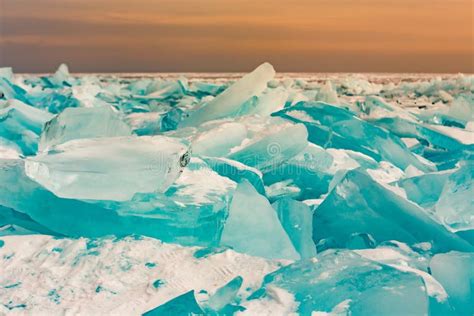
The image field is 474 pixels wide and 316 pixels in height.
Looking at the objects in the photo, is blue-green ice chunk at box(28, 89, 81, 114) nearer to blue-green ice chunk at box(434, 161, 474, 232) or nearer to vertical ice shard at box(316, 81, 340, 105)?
vertical ice shard at box(316, 81, 340, 105)

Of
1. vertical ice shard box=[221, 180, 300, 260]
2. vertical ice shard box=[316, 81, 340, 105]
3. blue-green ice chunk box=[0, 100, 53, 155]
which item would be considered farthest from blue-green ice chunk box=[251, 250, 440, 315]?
vertical ice shard box=[316, 81, 340, 105]

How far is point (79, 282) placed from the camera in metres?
1.03

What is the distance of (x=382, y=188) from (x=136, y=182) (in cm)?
55

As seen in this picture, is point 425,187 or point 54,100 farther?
point 54,100

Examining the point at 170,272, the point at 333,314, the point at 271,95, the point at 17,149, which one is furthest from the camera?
the point at 271,95

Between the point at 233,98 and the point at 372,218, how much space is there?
1273 mm

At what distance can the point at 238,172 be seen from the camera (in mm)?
1510

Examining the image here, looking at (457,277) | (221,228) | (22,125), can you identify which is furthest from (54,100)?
(457,277)

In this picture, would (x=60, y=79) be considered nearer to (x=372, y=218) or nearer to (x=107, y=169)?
(x=107, y=169)

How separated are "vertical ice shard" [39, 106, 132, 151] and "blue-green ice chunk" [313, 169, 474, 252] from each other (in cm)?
80

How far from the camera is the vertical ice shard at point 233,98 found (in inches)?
90.0

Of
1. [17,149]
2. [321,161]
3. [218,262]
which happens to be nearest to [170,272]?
[218,262]

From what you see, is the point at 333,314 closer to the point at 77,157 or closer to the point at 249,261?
the point at 249,261

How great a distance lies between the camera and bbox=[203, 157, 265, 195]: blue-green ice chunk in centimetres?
151
